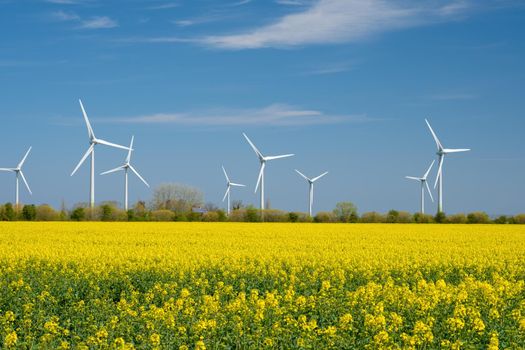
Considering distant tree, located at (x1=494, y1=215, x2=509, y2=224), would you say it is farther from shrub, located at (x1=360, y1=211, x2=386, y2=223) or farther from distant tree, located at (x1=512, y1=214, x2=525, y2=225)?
shrub, located at (x1=360, y1=211, x2=386, y2=223)

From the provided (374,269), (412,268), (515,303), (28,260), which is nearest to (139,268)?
(28,260)

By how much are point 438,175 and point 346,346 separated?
219 feet

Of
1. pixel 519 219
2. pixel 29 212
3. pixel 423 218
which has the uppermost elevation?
pixel 29 212

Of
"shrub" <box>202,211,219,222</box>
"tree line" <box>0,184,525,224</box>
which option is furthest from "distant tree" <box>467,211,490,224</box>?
"shrub" <box>202,211,219,222</box>

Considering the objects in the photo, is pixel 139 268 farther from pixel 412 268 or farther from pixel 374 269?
pixel 412 268

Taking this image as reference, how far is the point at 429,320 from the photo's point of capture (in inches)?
435

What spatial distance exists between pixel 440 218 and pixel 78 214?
129 ft

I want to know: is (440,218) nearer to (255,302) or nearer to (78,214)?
(78,214)

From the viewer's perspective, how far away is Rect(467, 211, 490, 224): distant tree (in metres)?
75.7

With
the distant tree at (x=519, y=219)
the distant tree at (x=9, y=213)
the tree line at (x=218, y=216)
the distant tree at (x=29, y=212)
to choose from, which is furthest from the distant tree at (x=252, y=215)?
the distant tree at (x=519, y=219)

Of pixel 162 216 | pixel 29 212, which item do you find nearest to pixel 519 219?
pixel 162 216

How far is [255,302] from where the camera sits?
12953 millimetres

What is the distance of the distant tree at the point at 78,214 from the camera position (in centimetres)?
7250

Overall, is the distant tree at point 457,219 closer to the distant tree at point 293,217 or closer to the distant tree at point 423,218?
the distant tree at point 423,218
